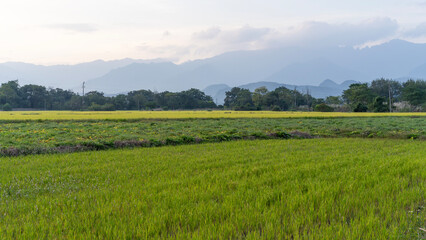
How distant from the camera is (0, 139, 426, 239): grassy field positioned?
3350 millimetres

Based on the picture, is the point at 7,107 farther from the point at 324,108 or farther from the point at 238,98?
Answer: the point at 324,108

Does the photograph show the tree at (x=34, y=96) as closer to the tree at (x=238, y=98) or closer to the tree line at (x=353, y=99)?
the tree line at (x=353, y=99)

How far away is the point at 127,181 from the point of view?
580 cm

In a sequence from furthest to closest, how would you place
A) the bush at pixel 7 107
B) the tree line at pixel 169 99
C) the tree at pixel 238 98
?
the tree at pixel 238 98 < the tree line at pixel 169 99 < the bush at pixel 7 107

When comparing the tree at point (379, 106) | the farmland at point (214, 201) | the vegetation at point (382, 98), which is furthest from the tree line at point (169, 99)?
the farmland at point (214, 201)

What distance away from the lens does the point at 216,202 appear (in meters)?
4.38

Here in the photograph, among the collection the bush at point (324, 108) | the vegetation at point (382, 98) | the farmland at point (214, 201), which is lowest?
the farmland at point (214, 201)

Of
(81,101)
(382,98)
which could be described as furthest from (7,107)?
(382,98)

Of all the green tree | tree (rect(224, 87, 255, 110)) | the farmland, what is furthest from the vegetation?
the farmland

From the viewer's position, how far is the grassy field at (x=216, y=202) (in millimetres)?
3350

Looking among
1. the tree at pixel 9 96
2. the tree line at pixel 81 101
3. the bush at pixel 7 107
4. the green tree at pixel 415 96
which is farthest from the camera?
the tree line at pixel 81 101

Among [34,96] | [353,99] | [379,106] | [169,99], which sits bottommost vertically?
[379,106]

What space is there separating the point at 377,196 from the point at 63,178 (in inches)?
261

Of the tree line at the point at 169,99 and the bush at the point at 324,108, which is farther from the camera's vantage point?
the tree line at the point at 169,99
